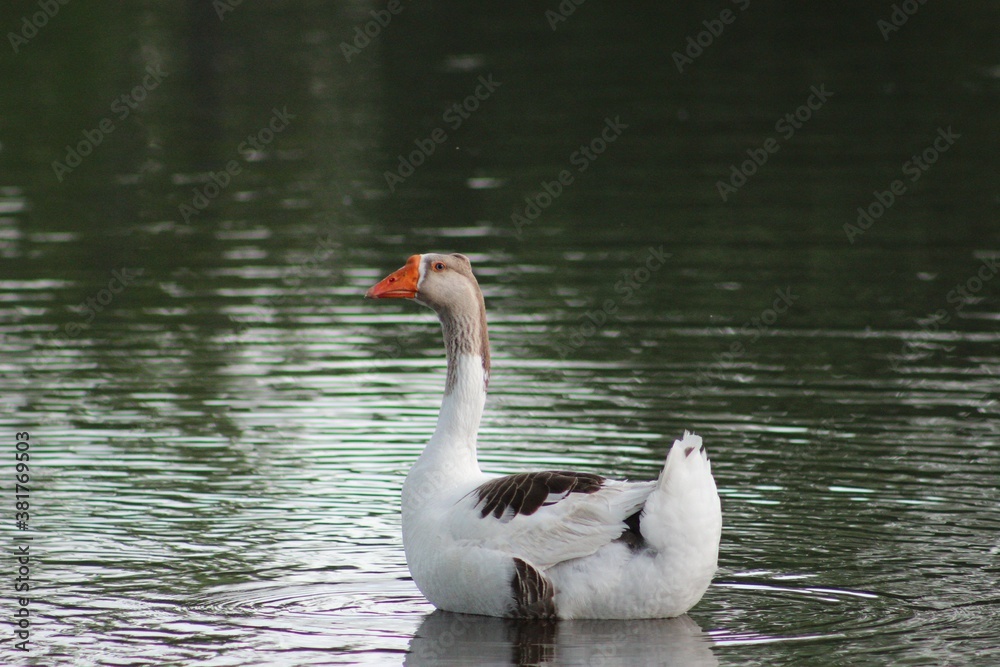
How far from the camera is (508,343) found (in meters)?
18.4

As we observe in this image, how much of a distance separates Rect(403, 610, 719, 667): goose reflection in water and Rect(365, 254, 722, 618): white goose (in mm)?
102

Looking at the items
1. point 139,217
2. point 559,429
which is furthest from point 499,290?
point 139,217

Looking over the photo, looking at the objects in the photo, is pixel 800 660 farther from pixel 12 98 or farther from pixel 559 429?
pixel 12 98

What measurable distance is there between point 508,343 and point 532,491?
26.7 feet

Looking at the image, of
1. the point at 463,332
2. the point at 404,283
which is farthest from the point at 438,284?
the point at 463,332

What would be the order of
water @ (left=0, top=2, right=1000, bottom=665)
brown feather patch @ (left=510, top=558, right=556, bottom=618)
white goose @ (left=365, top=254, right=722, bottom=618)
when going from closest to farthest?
white goose @ (left=365, top=254, right=722, bottom=618)
brown feather patch @ (left=510, top=558, right=556, bottom=618)
water @ (left=0, top=2, right=1000, bottom=665)

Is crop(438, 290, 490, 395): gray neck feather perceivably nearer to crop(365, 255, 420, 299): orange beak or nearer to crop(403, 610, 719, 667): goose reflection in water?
crop(365, 255, 420, 299): orange beak

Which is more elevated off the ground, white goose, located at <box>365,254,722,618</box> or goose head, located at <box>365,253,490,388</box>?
goose head, located at <box>365,253,490,388</box>

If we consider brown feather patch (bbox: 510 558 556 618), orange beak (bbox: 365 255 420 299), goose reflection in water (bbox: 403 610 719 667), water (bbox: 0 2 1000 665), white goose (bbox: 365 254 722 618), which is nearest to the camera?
goose reflection in water (bbox: 403 610 719 667)

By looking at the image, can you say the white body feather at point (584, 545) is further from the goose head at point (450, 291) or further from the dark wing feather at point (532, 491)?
the goose head at point (450, 291)

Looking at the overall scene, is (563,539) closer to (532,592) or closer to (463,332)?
(532,592)

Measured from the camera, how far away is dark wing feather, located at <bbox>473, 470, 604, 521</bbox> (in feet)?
33.5

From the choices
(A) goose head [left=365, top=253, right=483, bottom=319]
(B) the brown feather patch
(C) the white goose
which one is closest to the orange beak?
(A) goose head [left=365, top=253, right=483, bottom=319]

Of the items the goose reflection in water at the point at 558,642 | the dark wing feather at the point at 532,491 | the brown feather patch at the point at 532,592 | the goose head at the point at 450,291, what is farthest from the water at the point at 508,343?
the goose head at the point at 450,291
